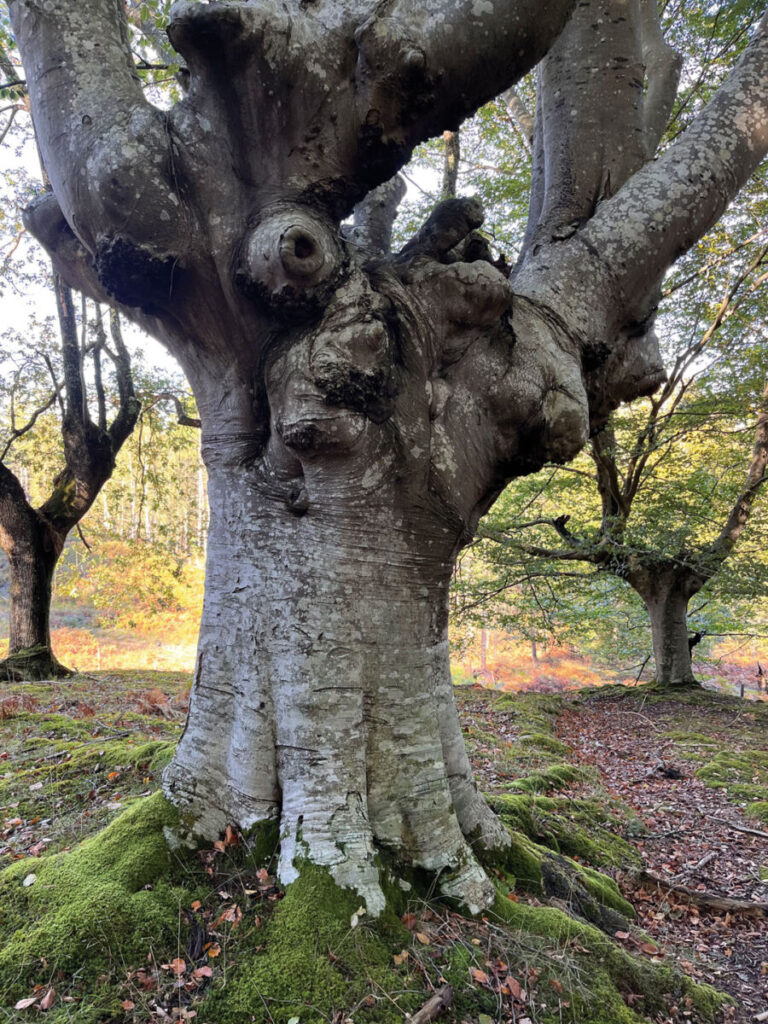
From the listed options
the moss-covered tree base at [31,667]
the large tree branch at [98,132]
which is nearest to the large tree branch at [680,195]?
the large tree branch at [98,132]

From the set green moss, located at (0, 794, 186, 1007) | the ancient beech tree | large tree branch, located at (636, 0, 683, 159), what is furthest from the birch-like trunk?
green moss, located at (0, 794, 186, 1007)

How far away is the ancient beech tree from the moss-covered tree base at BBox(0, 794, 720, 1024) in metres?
0.14

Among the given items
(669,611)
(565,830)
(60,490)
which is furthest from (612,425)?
(60,490)

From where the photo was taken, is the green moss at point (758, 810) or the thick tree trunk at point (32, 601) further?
the thick tree trunk at point (32, 601)

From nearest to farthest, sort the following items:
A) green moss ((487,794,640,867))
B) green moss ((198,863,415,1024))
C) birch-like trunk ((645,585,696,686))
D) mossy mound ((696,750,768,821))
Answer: green moss ((198,863,415,1024)) < green moss ((487,794,640,867)) < mossy mound ((696,750,768,821)) < birch-like trunk ((645,585,696,686))

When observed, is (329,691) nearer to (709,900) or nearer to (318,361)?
(318,361)

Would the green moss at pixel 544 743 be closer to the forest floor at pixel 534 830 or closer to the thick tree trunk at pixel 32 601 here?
the forest floor at pixel 534 830

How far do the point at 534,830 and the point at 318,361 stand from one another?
10.2 feet

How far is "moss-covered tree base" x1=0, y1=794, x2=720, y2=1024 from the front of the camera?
1769mm

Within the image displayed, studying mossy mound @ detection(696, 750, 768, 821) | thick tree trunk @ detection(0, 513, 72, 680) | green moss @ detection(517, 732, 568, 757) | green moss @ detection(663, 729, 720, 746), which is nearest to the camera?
mossy mound @ detection(696, 750, 768, 821)

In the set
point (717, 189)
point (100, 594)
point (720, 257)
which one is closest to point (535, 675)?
point (100, 594)

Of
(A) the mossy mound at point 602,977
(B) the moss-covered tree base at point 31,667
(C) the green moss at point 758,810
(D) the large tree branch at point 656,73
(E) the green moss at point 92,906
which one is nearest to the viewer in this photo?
(E) the green moss at point 92,906

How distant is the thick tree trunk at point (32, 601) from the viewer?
8648 millimetres

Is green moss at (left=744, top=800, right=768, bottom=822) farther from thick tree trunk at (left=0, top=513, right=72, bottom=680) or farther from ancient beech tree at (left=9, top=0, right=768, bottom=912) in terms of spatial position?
thick tree trunk at (left=0, top=513, right=72, bottom=680)
